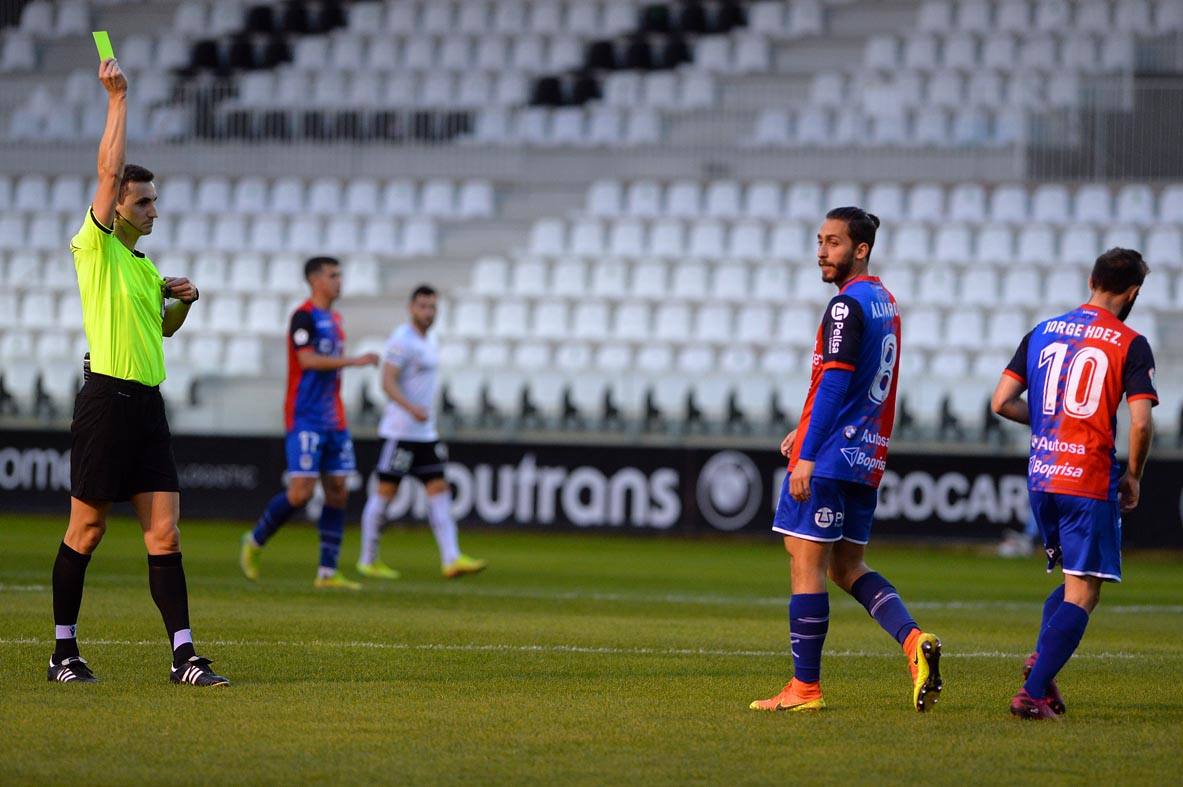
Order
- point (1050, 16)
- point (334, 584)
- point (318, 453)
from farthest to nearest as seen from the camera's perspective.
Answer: point (1050, 16) < point (318, 453) < point (334, 584)

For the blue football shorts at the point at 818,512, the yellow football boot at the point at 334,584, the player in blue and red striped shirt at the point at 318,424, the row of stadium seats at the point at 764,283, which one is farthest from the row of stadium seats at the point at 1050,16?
the blue football shorts at the point at 818,512

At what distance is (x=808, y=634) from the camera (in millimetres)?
6895

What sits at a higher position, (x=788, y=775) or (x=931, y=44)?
(x=931, y=44)

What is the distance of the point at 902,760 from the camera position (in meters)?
5.76

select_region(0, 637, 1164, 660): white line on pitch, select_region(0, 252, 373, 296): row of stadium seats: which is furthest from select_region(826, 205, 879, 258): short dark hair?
select_region(0, 252, 373, 296): row of stadium seats

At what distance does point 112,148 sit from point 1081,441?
13.7 feet

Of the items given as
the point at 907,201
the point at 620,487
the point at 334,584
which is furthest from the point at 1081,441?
the point at 907,201

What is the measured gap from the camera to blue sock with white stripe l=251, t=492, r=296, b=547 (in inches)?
518

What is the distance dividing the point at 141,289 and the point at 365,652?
2299 mm

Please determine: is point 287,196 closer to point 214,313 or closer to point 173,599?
point 214,313

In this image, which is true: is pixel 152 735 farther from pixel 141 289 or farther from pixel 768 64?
pixel 768 64

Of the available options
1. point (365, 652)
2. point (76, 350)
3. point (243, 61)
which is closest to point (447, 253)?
point (76, 350)

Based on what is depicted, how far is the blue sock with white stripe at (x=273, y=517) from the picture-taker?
518 inches

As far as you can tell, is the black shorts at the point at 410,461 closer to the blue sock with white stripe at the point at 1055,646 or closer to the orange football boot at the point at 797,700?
the orange football boot at the point at 797,700
